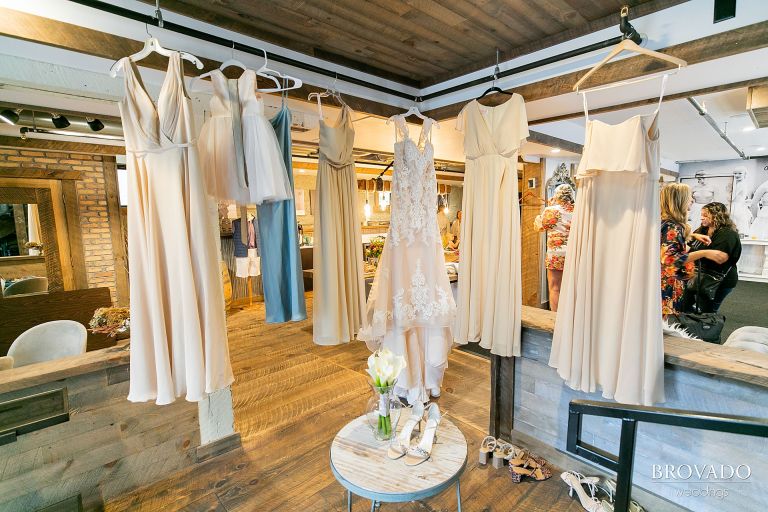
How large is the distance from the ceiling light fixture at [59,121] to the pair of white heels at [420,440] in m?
3.87

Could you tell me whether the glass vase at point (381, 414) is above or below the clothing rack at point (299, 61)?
below

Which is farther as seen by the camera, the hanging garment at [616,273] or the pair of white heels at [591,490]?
the pair of white heels at [591,490]

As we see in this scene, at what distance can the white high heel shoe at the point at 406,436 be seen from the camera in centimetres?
151

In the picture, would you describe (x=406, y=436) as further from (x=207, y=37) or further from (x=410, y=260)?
(x=207, y=37)

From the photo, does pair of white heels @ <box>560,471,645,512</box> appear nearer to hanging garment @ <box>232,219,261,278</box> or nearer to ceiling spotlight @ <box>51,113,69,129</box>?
ceiling spotlight @ <box>51,113,69,129</box>

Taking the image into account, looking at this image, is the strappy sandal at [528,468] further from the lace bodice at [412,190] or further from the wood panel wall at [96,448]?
the wood panel wall at [96,448]

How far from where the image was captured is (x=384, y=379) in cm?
155

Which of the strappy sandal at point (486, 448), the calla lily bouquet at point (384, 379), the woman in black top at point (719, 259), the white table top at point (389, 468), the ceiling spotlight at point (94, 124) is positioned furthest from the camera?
the ceiling spotlight at point (94, 124)

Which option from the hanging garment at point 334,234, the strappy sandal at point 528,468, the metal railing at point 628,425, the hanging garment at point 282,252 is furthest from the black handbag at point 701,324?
the hanging garment at point 282,252

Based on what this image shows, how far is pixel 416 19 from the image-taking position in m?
1.95

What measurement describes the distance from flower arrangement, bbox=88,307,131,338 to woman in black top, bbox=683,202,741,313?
175 inches

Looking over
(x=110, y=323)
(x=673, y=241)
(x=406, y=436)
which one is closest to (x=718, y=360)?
(x=673, y=241)

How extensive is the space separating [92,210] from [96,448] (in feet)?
15.6

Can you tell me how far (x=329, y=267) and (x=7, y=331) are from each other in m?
4.09
